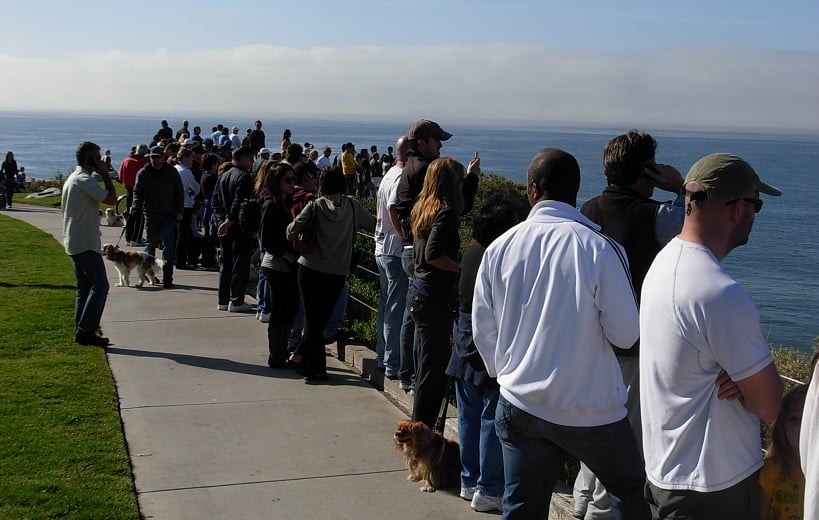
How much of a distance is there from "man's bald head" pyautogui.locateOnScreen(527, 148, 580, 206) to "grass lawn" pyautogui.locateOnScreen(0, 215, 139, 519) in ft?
9.93

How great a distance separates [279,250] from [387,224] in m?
1.23

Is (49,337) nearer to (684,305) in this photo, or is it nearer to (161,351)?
(161,351)

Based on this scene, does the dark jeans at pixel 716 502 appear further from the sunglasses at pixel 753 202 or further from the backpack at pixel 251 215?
the backpack at pixel 251 215

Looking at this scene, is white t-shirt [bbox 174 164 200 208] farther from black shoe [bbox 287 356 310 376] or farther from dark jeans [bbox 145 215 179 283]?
black shoe [bbox 287 356 310 376]

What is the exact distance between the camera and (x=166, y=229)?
42.3 feet

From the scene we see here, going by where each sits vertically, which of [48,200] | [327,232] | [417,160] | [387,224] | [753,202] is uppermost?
[753,202]

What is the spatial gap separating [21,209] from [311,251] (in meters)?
21.9

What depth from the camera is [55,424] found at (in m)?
6.62

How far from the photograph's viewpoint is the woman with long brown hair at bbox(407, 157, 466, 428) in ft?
19.5

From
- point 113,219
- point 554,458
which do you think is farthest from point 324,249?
point 113,219

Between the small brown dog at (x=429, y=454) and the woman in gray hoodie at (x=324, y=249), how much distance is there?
2.37 m

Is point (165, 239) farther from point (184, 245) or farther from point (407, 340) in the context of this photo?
point (407, 340)

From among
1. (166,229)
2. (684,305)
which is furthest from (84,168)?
(684,305)

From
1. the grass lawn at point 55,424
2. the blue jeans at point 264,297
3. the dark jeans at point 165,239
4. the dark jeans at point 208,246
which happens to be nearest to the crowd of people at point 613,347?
the grass lawn at point 55,424
